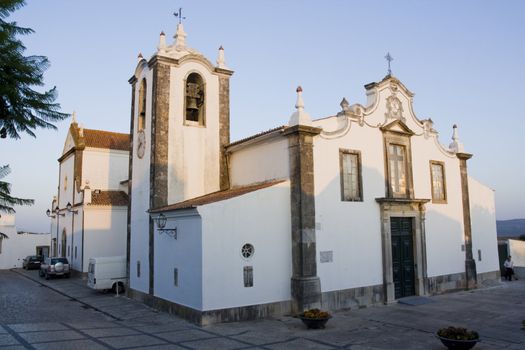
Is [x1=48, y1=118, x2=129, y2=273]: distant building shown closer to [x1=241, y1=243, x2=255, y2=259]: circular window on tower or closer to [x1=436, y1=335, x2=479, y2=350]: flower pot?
[x1=241, y1=243, x2=255, y2=259]: circular window on tower

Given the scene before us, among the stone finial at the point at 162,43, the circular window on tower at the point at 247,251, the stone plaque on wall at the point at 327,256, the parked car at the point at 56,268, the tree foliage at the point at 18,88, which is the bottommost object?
the parked car at the point at 56,268

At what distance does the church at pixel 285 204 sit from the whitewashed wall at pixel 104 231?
9858mm

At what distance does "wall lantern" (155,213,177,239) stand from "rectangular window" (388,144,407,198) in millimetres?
8768

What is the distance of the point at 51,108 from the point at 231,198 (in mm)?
8617

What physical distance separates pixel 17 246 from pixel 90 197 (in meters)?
15.9

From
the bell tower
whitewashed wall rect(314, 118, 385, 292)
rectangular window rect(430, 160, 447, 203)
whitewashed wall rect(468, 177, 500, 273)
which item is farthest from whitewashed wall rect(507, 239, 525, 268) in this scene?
the bell tower

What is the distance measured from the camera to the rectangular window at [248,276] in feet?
44.4

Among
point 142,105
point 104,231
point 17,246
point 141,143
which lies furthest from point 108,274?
point 17,246

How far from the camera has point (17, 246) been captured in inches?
1523

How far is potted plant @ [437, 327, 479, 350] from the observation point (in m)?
9.62

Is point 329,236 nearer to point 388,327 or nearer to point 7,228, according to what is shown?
point 388,327

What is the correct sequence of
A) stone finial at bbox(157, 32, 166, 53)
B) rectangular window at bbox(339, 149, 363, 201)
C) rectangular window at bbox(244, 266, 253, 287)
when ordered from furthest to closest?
stone finial at bbox(157, 32, 166, 53) < rectangular window at bbox(339, 149, 363, 201) < rectangular window at bbox(244, 266, 253, 287)

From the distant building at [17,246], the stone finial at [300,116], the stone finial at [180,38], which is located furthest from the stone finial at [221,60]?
the distant building at [17,246]

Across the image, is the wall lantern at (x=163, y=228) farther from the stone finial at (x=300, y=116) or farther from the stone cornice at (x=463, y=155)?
the stone cornice at (x=463, y=155)
